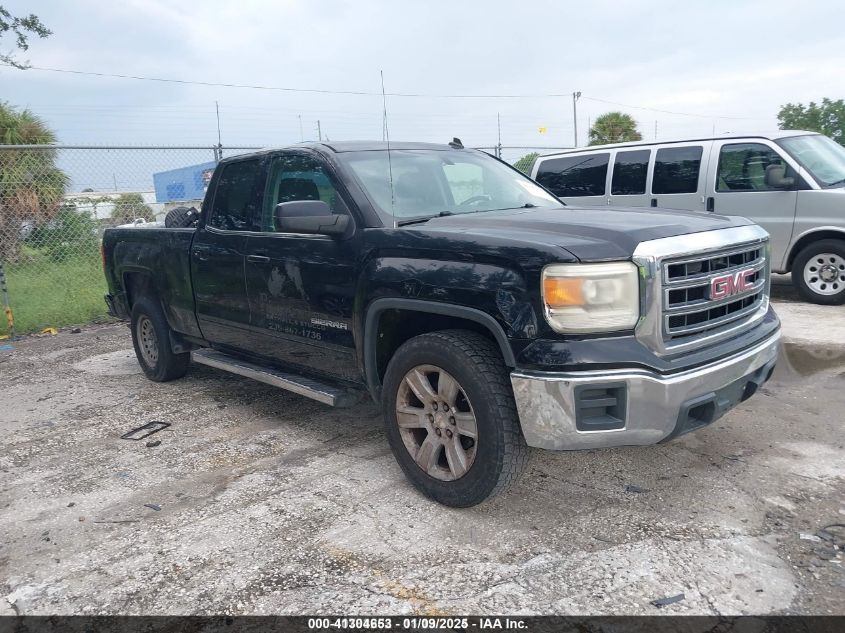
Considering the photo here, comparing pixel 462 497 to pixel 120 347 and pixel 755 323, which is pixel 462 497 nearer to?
pixel 755 323

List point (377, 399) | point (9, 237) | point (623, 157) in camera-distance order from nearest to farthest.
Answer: point (377, 399), point (623, 157), point (9, 237)

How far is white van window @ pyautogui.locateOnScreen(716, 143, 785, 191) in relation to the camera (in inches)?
314

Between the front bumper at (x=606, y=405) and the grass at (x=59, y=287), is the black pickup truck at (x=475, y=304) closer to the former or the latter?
the front bumper at (x=606, y=405)

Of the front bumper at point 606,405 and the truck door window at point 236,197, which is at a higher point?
the truck door window at point 236,197

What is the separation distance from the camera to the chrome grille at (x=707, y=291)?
9.99 ft

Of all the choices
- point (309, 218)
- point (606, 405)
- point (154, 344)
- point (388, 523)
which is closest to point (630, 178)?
point (154, 344)

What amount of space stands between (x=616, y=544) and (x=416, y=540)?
0.89 m

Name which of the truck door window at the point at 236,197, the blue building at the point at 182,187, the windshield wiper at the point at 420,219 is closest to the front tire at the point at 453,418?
the windshield wiper at the point at 420,219

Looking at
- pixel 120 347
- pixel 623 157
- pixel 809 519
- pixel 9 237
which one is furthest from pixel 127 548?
pixel 9 237

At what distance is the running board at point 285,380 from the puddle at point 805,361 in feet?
11.3

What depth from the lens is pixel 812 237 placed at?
7.90m

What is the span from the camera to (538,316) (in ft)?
9.67

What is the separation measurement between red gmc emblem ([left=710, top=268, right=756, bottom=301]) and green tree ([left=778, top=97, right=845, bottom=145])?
103ft

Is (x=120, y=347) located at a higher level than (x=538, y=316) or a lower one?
lower
